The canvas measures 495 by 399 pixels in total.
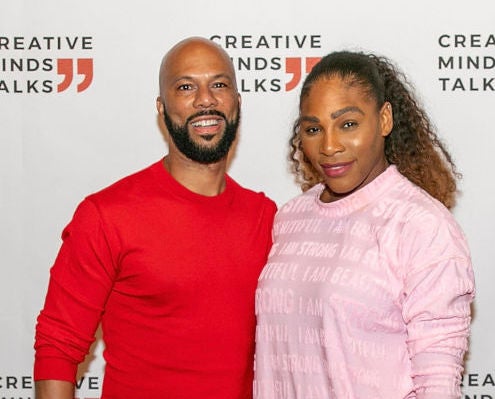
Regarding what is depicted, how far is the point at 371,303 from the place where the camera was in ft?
4.82

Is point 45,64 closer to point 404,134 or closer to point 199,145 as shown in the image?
point 199,145

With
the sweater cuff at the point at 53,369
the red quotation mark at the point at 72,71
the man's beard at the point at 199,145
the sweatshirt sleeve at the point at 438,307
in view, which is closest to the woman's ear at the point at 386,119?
the sweatshirt sleeve at the point at 438,307

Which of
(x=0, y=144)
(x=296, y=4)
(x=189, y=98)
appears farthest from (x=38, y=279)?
(x=296, y=4)

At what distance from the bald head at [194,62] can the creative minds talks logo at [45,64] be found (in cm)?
46

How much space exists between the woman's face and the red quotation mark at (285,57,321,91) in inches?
24.9

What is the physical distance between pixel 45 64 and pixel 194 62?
604 millimetres

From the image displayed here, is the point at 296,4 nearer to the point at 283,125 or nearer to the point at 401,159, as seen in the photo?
the point at 283,125

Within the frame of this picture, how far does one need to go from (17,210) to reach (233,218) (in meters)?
0.74

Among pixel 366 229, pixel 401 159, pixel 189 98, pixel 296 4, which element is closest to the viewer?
pixel 366 229

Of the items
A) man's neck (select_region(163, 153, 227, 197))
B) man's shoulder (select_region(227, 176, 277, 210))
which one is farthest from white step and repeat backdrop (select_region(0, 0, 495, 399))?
man's neck (select_region(163, 153, 227, 197))

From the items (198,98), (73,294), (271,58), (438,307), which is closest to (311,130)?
(198,98)

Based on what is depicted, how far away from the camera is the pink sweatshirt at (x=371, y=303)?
140 cm

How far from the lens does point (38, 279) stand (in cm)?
224

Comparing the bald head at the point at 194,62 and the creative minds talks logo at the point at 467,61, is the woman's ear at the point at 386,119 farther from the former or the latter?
the creative minds talks logo at the point at 467,61
